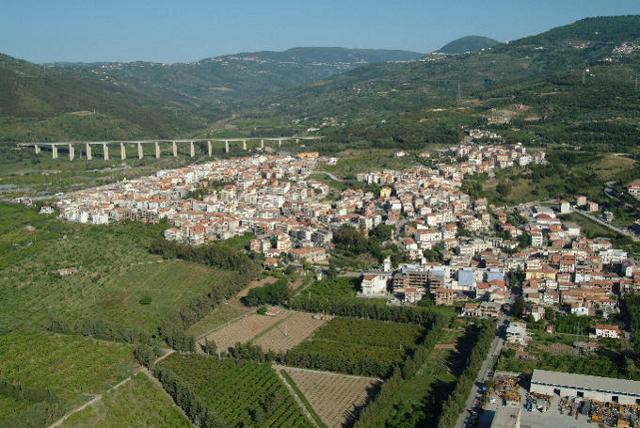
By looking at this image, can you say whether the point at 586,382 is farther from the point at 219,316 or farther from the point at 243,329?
the point at 219,316

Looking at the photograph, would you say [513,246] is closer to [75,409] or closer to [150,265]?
[150,265]

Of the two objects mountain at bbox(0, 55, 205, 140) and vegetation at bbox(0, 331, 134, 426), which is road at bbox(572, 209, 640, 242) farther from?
mountain at bbox(0, 55, 205, 140)

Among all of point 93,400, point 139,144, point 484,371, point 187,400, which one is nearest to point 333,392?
point 187,400

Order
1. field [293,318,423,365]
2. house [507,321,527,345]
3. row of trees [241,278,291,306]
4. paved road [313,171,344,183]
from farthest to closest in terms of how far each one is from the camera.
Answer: paved road [313,171,344,183] → row of trees [241,278,291,306] → house [507,321,527,345] → field [293,318,423,365]

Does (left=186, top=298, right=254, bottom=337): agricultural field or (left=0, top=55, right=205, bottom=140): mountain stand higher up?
(left=0, top=55, right=205, bottom=140): mountain

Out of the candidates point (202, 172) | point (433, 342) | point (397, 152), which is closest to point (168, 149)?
point (202, 172)

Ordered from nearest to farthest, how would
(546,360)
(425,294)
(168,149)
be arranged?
(546,360) < (425,294) < (168,149)

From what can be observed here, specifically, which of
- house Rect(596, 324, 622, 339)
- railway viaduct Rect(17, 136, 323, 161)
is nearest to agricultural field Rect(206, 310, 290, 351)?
house Rect(596, 324, 622, 339)
